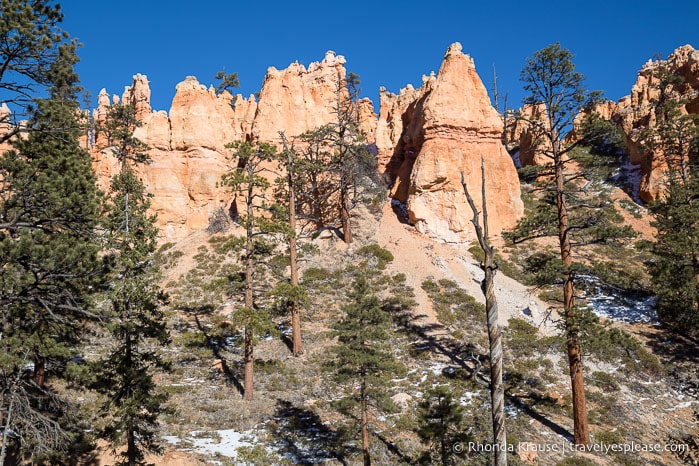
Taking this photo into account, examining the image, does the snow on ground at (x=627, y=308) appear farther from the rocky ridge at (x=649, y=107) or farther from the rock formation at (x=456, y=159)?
the rocky ridge at (x=649, y=107)

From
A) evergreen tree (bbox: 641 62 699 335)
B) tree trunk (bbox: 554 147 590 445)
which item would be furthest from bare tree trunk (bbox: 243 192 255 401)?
evergreen tree (bbox: 641 62 699 335)

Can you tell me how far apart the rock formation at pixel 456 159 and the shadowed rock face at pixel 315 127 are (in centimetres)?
9

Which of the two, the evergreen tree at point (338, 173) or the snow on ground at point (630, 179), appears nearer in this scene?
the evergreen tree at point (338, 173)

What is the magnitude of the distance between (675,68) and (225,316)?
5160cm

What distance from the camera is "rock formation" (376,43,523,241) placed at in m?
35.7

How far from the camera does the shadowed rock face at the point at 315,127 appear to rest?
36.0 m

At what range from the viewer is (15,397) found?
857cm

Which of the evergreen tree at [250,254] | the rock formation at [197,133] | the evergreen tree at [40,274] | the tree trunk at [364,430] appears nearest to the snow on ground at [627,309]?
the tree trunk at [364,430]

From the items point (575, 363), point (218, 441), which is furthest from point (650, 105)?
point (218, 441)

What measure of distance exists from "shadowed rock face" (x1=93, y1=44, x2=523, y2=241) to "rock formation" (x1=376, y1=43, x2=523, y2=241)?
9 cm

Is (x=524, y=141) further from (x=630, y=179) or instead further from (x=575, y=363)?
(x=575, y=363)

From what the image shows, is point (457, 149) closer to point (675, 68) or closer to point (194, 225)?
point (194, 225)

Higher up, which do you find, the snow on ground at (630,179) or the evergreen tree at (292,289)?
the snow on ground at (630,179)

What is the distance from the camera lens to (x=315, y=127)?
3828cm
